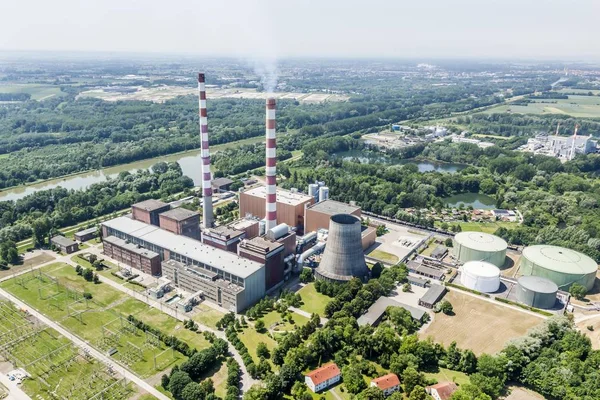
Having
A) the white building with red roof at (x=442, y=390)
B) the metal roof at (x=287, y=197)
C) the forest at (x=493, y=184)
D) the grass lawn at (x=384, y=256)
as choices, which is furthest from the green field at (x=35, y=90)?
the white building with red roof at (x=442, y=390)

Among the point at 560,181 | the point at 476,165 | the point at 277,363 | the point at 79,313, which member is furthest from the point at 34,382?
the point at 476,165

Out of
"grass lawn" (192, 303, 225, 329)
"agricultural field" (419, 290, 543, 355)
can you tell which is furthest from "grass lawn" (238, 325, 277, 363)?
"agricultural field" (419, 290, 543, 355)

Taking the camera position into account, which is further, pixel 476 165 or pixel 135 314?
pixel 476 165

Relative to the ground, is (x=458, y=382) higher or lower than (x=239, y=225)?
lower

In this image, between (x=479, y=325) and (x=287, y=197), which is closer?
(x=479, y=325)

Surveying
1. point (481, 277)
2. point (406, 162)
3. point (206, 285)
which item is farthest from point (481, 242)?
point (406, 162)

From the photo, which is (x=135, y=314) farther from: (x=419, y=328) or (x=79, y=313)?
(x=419, y=328)

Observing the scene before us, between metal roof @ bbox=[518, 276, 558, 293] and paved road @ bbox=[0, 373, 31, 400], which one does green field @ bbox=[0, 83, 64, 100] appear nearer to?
paved road @ bbox=[0, 373, 31, 400]

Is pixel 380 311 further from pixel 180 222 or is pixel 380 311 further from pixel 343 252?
pixel 180 222
